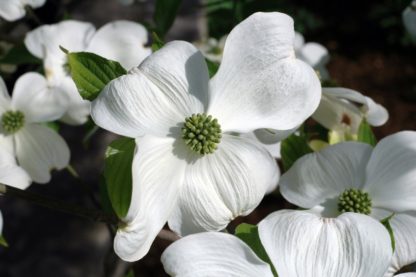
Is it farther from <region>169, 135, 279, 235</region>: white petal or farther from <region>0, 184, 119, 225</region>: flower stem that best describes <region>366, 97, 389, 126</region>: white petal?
<region>0, 184, 119, 225</region>: flower stem

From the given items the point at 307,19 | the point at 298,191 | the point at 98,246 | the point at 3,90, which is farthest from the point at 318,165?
the point at 307,19

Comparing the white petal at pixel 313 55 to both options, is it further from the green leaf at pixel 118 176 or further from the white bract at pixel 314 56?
the green leaf at pixel 118 176

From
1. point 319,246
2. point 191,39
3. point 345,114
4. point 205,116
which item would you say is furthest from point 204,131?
point 191,39

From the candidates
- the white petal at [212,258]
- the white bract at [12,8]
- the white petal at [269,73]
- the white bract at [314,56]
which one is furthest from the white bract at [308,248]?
the white bract at [314,56]

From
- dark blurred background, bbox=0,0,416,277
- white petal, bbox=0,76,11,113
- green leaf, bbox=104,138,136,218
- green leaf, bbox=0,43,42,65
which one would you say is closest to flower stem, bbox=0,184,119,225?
green leaf, bbox=104,138,136,218

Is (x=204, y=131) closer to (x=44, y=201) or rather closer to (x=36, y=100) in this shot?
(x=44, y=201)
